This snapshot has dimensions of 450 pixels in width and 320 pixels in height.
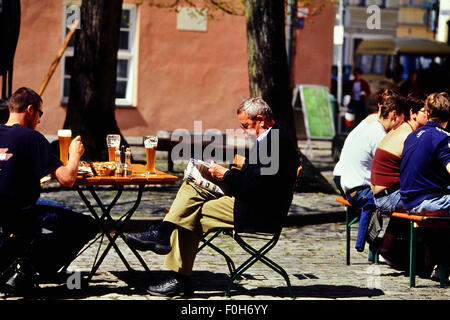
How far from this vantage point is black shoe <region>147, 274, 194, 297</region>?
Answer: 276 inches

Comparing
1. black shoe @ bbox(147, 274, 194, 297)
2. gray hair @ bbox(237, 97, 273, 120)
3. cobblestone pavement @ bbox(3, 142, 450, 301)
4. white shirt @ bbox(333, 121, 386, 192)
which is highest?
gray hair @ bbox(237, 97, 273, 120)

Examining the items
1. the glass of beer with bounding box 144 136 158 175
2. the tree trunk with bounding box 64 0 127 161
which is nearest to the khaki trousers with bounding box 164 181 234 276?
the glass of beer with bounding box 144 136 158 175

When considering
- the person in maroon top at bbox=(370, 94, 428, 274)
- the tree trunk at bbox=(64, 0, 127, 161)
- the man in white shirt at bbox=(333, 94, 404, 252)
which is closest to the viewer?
the person in maroon top at bbox=(370, 94, 428, 274)

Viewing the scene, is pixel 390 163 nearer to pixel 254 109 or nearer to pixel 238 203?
pixel 254 109

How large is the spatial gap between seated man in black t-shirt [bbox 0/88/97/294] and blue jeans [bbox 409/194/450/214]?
267cm

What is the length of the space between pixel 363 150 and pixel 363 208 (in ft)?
1.85

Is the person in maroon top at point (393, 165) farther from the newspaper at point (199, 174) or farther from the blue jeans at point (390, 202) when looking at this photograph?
the newspaper at point (199, 174)

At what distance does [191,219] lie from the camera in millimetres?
6988

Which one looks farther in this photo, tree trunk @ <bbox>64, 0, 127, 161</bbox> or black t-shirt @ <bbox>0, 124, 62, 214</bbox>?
tree trunk @ <bbox>64, 0, 127, 161</bbox>

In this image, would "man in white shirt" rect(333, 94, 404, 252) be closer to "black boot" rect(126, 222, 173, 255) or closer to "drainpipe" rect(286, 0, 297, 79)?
"black boot" rect(126, 222, 173, 255)

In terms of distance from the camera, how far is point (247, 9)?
490 inches

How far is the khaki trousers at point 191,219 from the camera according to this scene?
22.9 ft

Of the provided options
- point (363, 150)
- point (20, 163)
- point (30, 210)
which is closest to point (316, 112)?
point (363, 150)

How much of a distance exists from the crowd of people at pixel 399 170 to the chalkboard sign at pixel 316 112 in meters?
9.28
